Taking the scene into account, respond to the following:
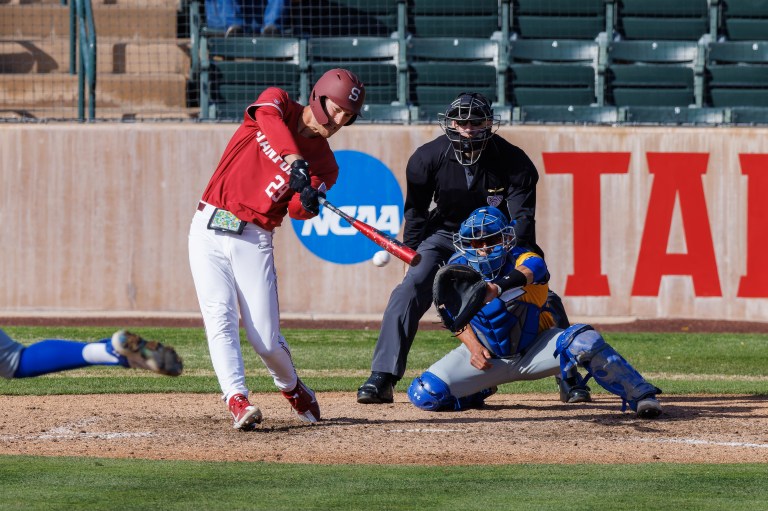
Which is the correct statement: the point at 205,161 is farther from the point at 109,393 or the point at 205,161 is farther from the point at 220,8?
the point at 109,393


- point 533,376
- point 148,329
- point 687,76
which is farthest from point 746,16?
point 533,376

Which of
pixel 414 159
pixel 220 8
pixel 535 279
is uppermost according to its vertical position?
pixel 220 8

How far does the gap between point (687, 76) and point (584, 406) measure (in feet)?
26.2

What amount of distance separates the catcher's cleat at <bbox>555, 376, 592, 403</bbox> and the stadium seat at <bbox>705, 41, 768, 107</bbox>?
7.84m

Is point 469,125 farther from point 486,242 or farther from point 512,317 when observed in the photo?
point 512,317

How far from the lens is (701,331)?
488 inches

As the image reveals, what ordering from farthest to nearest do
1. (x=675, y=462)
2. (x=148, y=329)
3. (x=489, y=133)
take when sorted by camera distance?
1. (x=148, y=329)
2. (x=489, y=133)
3. (x=675, y=462)

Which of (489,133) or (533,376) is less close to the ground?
(489,133)

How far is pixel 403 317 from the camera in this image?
7.35 m

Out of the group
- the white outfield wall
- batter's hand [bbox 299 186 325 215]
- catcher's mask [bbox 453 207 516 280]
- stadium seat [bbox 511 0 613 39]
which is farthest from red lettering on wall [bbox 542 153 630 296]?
batter's hand [bbox 299 186 325 215]

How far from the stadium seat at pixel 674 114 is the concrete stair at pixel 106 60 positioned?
5437 millimetres

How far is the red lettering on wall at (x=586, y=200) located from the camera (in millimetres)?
12789

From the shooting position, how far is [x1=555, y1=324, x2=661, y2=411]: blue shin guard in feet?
21.9

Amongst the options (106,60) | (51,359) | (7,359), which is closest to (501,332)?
(51,359)
